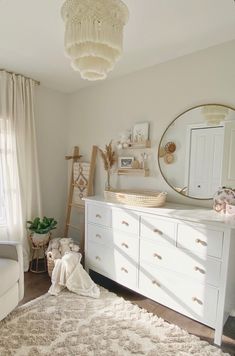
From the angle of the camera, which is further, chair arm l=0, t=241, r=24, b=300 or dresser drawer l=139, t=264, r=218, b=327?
chair arm l=0, t=241, r=24, b=300

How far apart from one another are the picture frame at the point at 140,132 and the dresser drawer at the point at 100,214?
0.86 m

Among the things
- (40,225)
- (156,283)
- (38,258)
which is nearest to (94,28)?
(156,283)

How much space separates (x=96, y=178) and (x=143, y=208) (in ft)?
3.74

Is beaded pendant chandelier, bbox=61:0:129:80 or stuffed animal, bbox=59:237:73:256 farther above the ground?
beaded pendant chandelier, bbox=61:0:129:80

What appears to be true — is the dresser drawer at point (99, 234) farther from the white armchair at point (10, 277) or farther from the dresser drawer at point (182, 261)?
the white armchair at point (10, 277)

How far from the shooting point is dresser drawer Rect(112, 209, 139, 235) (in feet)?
6.69

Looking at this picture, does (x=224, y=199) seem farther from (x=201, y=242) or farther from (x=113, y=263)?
(x=113, y=263)

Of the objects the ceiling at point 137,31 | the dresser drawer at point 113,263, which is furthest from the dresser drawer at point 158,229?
the ceiling at point 137,31

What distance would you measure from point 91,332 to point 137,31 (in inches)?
96.2

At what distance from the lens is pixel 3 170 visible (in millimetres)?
2512

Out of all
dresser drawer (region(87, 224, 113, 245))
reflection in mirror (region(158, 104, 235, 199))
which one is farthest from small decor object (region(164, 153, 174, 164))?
dresser drawer (region(87, 224, 113, 245))

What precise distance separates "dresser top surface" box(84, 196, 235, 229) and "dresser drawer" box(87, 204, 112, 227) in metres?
0.10

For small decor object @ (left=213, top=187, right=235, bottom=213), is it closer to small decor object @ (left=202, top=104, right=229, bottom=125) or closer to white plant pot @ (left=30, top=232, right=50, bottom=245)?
small decor object @ (left=202, top=104, right=229, bottom=125)

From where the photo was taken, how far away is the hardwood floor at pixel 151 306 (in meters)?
1.68
